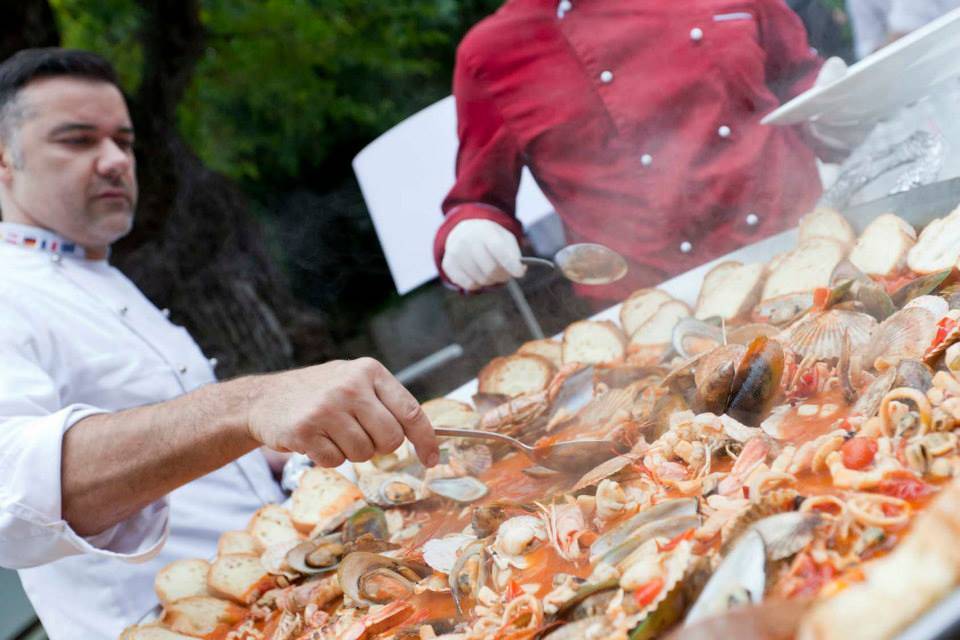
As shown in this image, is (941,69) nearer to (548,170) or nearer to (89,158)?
(548,170)

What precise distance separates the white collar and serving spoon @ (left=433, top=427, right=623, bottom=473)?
170cm

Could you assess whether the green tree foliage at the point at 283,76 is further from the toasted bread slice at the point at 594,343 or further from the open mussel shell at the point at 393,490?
the open mussel shell at the point at 393,490

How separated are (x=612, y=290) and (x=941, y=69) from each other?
4.00ft

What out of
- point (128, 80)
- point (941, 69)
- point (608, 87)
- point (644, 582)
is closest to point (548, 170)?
point (608, 87)

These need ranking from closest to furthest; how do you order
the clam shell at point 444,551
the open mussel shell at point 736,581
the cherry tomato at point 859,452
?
the open mussel shell at point 736,581 < the cherry tomato at point 859,452 < the clam shell at point 444,551

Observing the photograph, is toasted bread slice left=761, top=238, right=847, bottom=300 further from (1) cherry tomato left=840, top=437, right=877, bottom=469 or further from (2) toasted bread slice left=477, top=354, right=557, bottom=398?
(1) cherry tomato left=840, top=437, right=877, bottom=469

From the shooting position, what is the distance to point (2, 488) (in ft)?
5.51

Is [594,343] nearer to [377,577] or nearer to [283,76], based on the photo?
[377,577]

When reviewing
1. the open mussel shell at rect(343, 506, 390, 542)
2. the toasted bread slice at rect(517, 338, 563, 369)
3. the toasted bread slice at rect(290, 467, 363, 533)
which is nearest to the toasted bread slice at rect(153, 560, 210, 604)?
the toasted bread slice at rect(290, 467, 363, 533)

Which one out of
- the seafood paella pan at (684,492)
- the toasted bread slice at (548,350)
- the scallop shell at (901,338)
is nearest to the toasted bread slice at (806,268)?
the seafood paella pan at (684,492)

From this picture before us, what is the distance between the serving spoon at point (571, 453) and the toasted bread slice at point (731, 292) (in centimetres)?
58

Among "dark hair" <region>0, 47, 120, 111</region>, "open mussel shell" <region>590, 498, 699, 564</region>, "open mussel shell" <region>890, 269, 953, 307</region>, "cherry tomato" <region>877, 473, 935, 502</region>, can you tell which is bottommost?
"open mussel shell" <region>590, 498, 699, 564</region>

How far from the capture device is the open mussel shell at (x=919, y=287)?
1.50 metres

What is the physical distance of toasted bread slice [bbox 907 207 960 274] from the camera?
5.22ft
